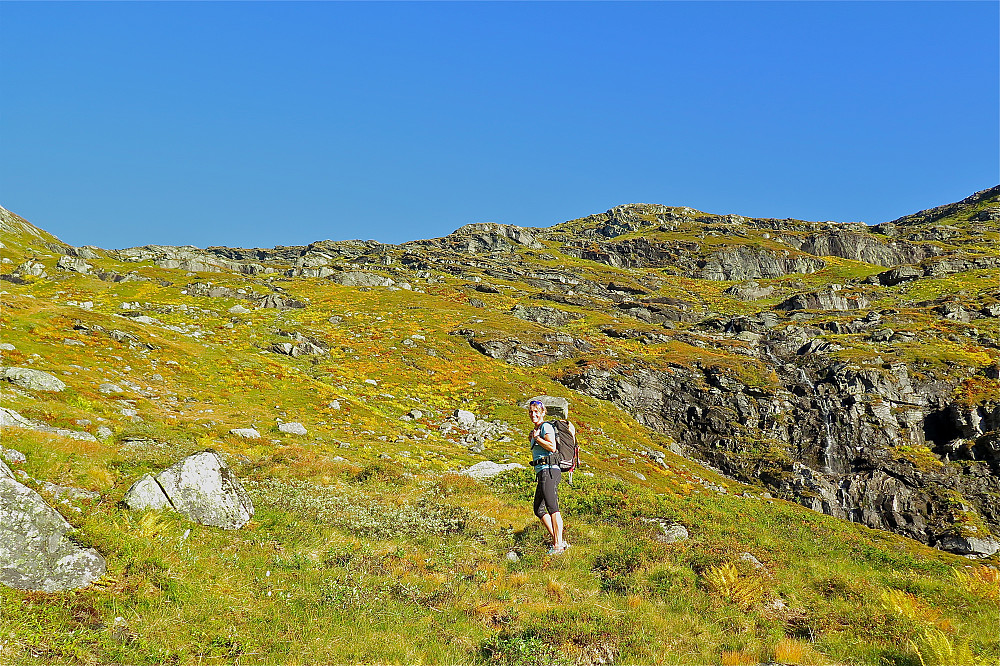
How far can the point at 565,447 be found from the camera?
1167 cm

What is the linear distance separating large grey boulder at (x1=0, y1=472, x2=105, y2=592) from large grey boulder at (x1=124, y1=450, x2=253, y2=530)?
6.62 ft

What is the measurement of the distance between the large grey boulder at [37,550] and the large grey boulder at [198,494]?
6.62 ft

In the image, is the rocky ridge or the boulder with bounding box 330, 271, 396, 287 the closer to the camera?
the rocky ridge

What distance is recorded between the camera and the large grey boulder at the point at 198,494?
414 inches

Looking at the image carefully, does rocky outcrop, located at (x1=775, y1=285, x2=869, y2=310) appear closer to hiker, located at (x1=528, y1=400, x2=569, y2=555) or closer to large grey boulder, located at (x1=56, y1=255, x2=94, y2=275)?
hiker, located at (x1=528, y1=400, x2=569, y2=555)

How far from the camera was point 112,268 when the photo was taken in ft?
268

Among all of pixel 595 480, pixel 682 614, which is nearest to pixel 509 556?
pixel 682 614

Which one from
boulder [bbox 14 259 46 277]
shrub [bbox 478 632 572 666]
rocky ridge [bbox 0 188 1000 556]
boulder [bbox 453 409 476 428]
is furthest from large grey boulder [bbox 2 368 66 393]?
boulder [bbox 14 259 46 277]

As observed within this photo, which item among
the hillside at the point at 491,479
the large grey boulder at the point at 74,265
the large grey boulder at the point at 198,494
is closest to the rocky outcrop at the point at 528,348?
the hillside at the point at 491,479

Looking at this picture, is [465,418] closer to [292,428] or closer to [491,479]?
[292,428]

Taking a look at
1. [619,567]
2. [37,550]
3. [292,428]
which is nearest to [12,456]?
[37,550]

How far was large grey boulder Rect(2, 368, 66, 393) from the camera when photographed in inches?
784

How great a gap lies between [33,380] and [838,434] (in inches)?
2228

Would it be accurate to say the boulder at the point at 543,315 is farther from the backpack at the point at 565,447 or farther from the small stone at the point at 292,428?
the backpack at the point at 565,447
